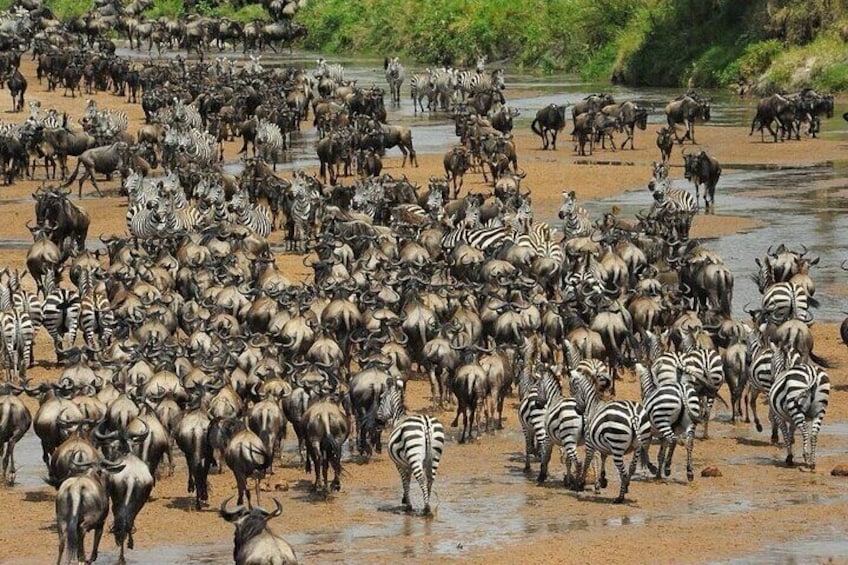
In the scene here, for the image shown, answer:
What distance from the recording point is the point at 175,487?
20266 millimetres

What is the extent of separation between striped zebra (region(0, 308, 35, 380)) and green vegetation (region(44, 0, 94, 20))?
293ft

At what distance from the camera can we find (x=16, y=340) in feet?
84.4

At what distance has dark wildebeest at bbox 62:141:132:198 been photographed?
44.2 m

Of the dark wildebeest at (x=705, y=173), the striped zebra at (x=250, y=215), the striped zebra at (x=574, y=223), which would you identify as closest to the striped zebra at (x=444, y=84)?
the dark wildebeest at (x=705, y=173)

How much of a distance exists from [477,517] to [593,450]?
156 cm

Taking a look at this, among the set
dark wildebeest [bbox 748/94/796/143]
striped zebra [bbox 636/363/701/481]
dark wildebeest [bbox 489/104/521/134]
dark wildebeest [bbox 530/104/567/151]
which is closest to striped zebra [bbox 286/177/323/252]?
dark wildebeest [bbox 530/104/567/151]

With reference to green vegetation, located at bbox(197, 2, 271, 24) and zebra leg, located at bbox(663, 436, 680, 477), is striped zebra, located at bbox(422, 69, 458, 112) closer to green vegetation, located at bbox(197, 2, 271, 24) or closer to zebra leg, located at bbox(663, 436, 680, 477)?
green vegetation, located at bbox(197, 2, 271, 24)

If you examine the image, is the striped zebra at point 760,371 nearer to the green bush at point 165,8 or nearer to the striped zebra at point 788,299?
the striped zebra at point 788,299

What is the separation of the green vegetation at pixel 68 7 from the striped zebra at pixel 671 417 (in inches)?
3805

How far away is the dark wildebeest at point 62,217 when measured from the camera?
35.7 meters

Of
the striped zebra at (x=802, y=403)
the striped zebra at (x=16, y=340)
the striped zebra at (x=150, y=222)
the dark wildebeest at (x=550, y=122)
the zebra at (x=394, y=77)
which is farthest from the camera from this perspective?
the zebra at (x=394, y=77)

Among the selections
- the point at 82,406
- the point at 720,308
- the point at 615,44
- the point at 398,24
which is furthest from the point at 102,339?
the point at 398,24

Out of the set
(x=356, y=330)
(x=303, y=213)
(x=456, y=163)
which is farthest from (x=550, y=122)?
(x=356, y=330)

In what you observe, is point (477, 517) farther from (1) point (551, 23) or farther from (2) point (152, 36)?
(2) point (152, 36)
